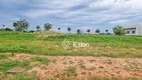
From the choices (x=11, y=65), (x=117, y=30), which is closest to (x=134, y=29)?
(x=117, y=30)

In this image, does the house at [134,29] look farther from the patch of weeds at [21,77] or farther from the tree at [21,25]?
the patch of weeds at [21,77]

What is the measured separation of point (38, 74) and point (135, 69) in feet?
12.2

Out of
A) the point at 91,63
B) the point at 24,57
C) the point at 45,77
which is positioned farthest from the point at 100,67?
the point at 24,57

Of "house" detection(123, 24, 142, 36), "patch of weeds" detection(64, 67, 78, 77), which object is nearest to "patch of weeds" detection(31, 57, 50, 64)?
"patch of weeds" detection(64, 67, 78, 77)

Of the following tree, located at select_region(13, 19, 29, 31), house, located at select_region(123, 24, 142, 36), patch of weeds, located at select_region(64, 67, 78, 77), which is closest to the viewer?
patch of weeds, located at select_region(64, 67, 78, 77)

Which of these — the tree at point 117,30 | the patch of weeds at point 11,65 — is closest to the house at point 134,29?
the tree at point 117,30

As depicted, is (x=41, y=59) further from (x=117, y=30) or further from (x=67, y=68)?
(x=117, y=30)

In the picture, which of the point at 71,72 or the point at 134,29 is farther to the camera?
the point at 134,29

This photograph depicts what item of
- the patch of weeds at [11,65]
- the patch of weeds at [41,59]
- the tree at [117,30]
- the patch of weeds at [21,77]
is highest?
the tree at [117,30]

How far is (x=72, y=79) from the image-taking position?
6.93 m

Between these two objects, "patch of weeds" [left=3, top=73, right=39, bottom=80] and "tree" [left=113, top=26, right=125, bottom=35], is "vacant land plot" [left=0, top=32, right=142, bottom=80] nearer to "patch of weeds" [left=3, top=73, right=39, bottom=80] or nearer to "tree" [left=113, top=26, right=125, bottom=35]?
"patch of weeds" [left=3, top=73, right=39, bottom=80]

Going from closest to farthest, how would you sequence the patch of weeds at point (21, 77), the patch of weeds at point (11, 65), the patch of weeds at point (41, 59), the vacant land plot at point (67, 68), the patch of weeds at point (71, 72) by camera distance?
the patch of weeds at point (21, 77) < the vacant land plot at point (67, 68) < the patch of weeds at point (71, 72) < the patch of weeds at point (11, 65) < the patch of weeds at point (41, 59)

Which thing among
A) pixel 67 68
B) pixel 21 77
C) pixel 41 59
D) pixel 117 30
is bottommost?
pixel 21 77

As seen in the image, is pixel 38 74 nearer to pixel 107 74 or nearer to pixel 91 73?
pixel 91 73
